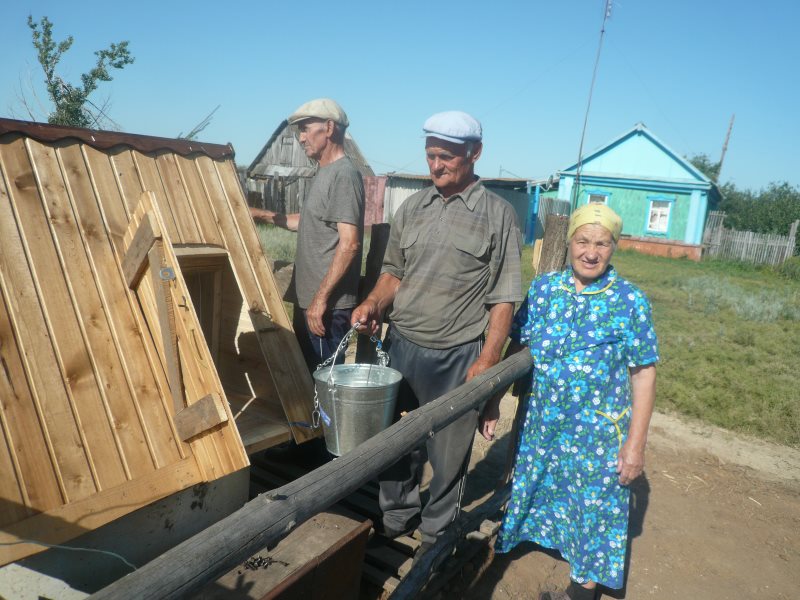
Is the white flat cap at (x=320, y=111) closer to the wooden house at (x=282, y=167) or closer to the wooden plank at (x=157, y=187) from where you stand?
the wooden plank at (x=157, y=187)

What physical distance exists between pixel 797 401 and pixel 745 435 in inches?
55.9

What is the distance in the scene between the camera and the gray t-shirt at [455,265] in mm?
2953

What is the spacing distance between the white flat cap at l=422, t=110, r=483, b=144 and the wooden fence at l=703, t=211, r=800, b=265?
23.8 m

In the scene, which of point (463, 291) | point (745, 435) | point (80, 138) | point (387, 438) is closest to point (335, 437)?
point (387, 438)

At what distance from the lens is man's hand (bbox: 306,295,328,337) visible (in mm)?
3414

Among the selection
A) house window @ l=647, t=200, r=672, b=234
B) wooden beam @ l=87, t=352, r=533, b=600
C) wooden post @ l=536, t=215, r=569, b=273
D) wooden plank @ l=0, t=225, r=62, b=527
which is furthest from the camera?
house window @ l=647, t=200, r=672, b=234

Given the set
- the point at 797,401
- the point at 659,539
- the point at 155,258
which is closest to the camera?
the point at 155,258

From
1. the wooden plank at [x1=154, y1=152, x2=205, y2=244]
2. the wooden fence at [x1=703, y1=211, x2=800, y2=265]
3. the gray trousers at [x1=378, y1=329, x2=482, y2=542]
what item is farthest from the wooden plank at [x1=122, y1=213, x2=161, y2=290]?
the wooden fence at [x1=703, y1=211, x2=800, y2=265]

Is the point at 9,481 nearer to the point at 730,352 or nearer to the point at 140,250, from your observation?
the point at 140,250

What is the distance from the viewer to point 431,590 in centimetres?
299

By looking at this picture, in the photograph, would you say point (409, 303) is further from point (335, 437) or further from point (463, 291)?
point (335, 437)

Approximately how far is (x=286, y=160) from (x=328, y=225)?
2676 centimetres

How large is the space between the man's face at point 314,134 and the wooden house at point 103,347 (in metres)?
0.75

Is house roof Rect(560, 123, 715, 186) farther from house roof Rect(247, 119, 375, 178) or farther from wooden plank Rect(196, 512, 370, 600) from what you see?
wooden plank Rect(196, 512, 370, 600)
